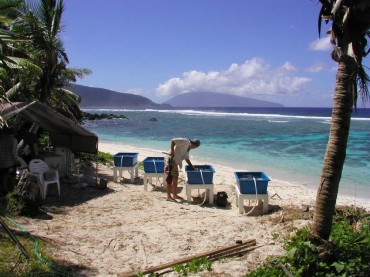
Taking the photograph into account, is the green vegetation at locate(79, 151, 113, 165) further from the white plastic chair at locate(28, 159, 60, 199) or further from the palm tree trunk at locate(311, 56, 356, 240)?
the palm tree trunk at locate(311, 56, 356, 240)

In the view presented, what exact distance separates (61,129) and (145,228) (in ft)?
17.2

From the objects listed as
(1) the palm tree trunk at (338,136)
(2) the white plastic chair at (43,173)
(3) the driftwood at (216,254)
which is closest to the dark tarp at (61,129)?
(2) the white plastic chair at (43,173)

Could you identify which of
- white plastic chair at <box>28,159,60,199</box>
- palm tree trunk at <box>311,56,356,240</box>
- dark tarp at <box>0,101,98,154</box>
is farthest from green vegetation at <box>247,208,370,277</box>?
dark tarp at <box>0,101,98,154</box>

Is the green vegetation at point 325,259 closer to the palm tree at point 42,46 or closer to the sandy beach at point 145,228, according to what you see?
the sandy beach at point 145,228

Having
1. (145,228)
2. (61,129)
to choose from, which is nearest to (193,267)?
(145,228)

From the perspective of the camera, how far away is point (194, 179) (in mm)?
8469

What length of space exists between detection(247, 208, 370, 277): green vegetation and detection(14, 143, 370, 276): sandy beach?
435mm

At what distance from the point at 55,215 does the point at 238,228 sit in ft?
11.3

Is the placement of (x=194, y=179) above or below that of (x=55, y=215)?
above

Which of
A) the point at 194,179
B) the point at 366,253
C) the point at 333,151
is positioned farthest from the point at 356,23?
the point at 194,179

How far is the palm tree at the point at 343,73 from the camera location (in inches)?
162

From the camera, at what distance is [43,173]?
8.67m

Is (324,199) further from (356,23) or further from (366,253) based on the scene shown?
(356,23)

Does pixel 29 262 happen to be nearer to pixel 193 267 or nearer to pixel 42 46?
pixel 193 267
